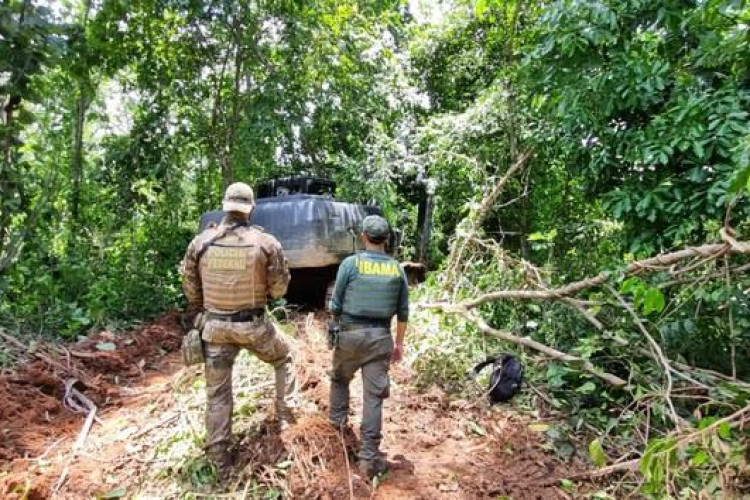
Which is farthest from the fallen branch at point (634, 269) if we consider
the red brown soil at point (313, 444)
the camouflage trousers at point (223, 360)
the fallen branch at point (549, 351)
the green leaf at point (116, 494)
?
the green leaf at point (116, 494)

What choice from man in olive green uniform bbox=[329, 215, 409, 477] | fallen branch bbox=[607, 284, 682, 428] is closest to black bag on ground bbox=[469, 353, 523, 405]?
fallen branch bbox=[607, 284, 682, 428]

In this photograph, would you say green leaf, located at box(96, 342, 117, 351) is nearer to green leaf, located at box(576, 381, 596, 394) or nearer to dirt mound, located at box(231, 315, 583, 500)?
dirt mound, located at box(231, 315, 583, 500)

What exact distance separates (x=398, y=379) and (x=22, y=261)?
4409 mm

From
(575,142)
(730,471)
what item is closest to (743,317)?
(730,471)

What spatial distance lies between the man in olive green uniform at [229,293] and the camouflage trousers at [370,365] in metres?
0.47

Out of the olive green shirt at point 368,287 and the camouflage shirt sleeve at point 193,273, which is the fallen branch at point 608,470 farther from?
the camouflage shirt sleeve at point 193,273

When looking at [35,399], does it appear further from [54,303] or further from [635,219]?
[635,219]

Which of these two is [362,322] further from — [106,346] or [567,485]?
[106,346]

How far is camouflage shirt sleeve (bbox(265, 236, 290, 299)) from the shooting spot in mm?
3783

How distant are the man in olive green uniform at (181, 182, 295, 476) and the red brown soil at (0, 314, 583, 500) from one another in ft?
1.09

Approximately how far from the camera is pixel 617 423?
4113mm

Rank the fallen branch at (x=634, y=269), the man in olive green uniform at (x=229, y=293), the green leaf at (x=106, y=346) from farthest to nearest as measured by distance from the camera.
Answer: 1. the green leaf at (x=106, y=346)
2. the man in olive green uniform at (x=229, y=293)
3. the fallen branch at (x=634, y=269)

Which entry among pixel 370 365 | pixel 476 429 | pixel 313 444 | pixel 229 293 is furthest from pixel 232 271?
pixel 476 429

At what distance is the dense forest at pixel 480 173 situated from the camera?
3.67 meters
